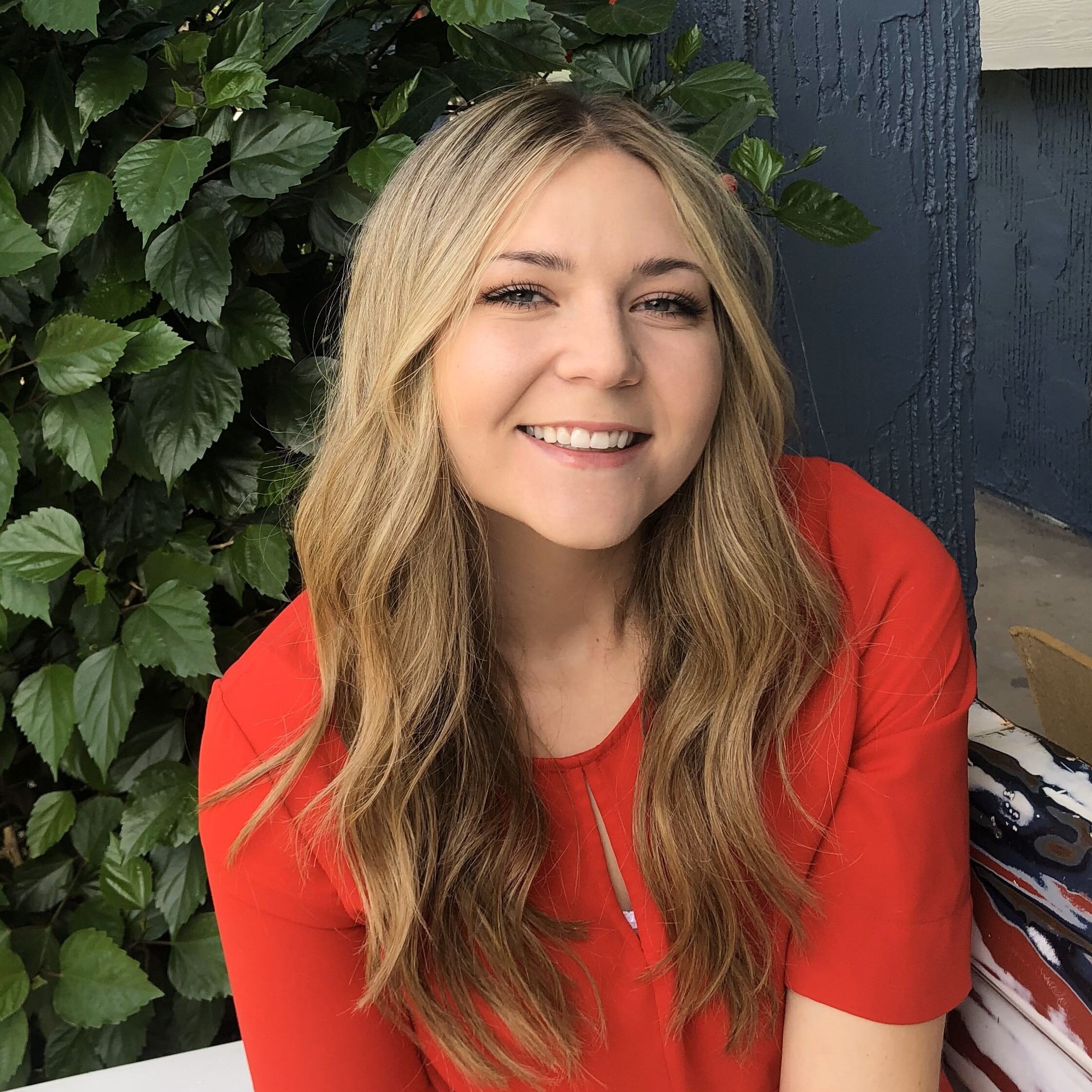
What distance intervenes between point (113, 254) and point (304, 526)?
1.12 feet

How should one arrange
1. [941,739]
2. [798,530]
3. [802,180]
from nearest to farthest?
[941,739] < [798,530] < [802,180]

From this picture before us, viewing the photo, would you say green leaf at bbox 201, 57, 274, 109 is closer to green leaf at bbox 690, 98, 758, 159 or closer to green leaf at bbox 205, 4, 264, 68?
green leaf at bbox 205, 4, 264, 68

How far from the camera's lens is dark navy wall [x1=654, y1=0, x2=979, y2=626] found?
4.56 feet

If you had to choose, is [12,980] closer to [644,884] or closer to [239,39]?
[644,884]

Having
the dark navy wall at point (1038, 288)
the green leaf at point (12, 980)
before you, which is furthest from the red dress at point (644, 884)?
the dark navy wall at point (1038, 288)

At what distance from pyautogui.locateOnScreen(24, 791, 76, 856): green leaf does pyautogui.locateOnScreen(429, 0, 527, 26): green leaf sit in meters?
0.91

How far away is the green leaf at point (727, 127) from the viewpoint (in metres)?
1.13

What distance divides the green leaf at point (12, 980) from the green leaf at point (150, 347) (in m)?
0.50

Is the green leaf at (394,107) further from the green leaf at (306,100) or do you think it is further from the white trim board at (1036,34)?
the white trim board at (1036,34)

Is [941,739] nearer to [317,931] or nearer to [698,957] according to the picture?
[698,957]

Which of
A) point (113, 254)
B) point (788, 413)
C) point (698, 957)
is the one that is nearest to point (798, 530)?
point (788, 413)

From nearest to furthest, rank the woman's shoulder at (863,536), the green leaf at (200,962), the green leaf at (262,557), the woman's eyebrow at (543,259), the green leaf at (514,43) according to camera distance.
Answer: the woman's eyebrow at (543,259), the woman's shoulder at (863,536), the green leaf at (514,43), the green leaf at (262,557), the green leaf at (200,962)

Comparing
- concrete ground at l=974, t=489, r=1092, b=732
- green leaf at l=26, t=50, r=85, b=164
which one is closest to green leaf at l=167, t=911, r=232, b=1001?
green leaf at l=26, t=50, r=85, b=164

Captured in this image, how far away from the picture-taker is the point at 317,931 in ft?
3.16
